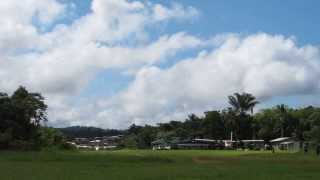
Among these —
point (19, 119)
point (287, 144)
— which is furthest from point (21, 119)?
point (287, 144)

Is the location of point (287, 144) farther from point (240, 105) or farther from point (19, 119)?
point (19, 119)

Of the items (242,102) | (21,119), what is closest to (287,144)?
(242,102)

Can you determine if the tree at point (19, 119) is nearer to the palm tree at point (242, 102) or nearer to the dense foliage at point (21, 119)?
the dense foliage at point (21, 119)

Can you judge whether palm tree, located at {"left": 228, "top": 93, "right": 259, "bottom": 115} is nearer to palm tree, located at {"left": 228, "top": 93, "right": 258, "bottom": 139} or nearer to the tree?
palm tree, located at {"left": 228, "top": 93, "right": 258, "bottom": 139}

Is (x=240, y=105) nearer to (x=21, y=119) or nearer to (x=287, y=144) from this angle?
(x=287, y=144)

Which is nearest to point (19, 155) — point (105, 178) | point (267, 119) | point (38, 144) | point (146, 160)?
point (146, 160)

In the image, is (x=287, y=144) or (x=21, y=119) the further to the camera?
(x=287, y=144)

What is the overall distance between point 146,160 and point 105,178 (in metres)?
34.7

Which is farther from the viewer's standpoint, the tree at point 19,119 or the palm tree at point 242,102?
the palm tree at point 242,102

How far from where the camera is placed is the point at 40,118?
11475cm

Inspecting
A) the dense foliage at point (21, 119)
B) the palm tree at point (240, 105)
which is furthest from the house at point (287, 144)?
the dense foliage at point (21, 119)

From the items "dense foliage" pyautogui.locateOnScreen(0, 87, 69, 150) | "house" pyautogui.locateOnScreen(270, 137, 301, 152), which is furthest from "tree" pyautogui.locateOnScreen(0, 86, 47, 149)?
"house" pyautogui.locateOnScreen(270, 137, 301, 152)

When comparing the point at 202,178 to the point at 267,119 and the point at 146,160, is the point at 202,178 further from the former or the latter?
the point at 267,119

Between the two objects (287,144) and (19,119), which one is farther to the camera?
(287,144)
